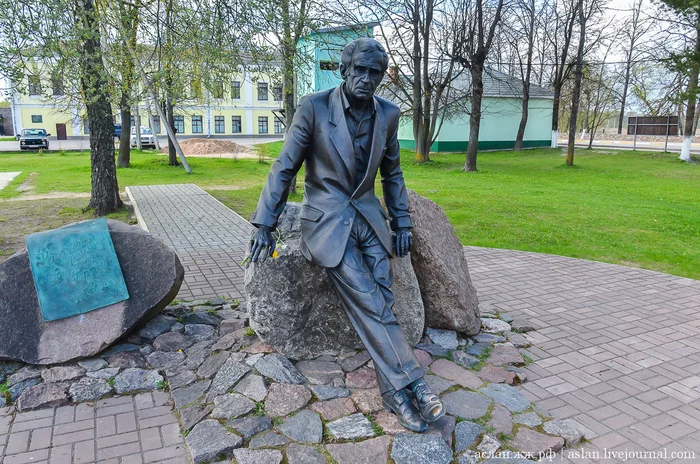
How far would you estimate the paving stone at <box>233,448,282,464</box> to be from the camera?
117 inches

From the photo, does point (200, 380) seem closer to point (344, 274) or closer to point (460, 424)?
point (344, 274)

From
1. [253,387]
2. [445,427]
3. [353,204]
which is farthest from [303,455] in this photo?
[353,204]

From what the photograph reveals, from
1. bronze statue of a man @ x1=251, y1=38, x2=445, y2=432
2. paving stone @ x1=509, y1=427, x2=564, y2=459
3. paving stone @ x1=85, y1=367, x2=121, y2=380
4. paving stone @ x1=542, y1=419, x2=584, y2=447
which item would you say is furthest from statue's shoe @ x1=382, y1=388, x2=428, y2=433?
paving stone @ x1=85, y1=367, x2=121, y2=380

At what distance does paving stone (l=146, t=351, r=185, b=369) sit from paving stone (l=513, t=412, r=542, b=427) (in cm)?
238

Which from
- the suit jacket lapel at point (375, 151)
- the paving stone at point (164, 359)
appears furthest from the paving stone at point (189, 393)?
the suit jacket lapel at point (375, 151)

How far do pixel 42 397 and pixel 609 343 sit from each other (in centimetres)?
438

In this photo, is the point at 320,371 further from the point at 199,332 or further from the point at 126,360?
the point at 126,360

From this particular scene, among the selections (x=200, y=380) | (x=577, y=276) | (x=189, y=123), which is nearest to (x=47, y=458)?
(x=200, y=380)

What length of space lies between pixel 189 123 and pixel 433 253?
50994 millimetres

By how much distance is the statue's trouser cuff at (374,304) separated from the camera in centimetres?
322

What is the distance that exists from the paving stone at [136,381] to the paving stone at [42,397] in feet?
1.08

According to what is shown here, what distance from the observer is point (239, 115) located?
2088 inches

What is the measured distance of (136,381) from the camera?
12.8 feet

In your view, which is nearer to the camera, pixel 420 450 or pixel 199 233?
pixel 420 450
